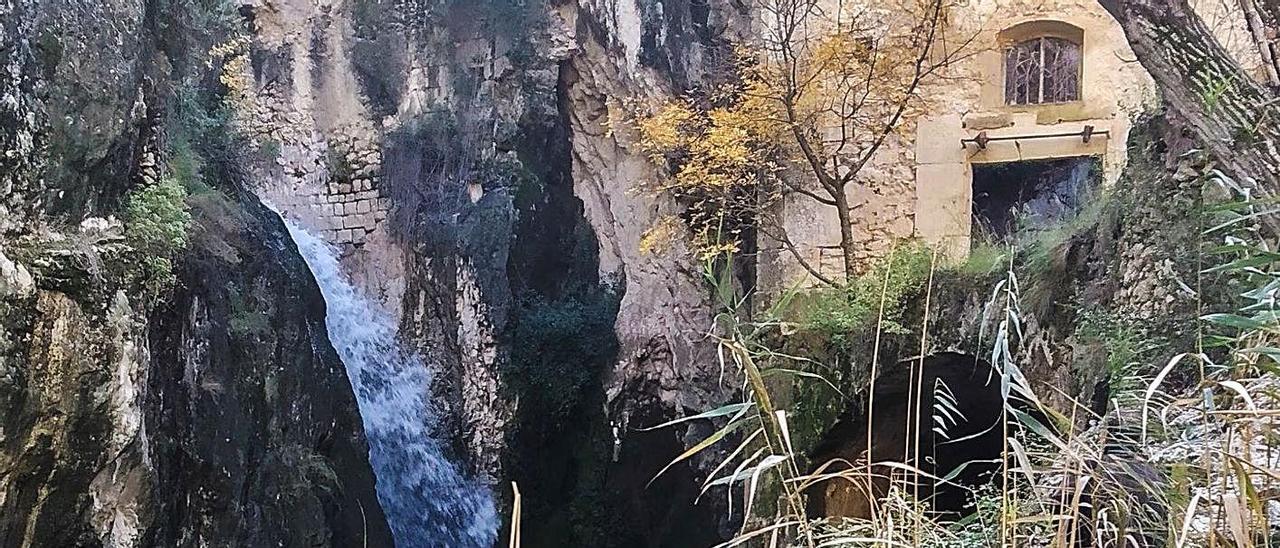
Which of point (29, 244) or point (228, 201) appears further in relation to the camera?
point (228, 201)

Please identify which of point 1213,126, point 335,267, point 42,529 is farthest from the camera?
point 335,267

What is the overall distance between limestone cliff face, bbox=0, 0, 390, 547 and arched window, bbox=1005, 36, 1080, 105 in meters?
6.05

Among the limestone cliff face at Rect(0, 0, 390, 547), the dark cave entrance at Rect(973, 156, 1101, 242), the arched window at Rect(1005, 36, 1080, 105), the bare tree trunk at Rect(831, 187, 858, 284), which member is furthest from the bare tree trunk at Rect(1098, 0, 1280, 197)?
the dark cave entrance at Rect(973, 156, 1101, 242)

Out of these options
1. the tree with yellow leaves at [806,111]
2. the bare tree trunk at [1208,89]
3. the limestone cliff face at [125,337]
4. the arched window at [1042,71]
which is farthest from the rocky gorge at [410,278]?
the arched window at [1042,71]

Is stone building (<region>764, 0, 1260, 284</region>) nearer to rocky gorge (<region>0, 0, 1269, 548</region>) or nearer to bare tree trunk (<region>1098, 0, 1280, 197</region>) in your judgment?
rocky gorge (<region>0, 0, 1269, 548</region>)

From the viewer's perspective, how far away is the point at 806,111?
705 centimetres

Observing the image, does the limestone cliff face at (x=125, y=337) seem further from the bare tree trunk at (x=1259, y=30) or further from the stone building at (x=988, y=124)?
the bare tree trunk at (x=1259, y=30)

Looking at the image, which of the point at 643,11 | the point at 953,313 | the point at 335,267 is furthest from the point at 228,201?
the point at 953,313

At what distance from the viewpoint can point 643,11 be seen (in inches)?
345

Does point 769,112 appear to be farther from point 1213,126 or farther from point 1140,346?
point 1213,126

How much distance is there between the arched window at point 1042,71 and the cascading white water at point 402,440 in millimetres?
5948

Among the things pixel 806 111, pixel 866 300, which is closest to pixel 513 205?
pixel 806 111

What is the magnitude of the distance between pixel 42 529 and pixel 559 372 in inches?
206

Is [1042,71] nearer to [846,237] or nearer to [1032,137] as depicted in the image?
[1032,137]
